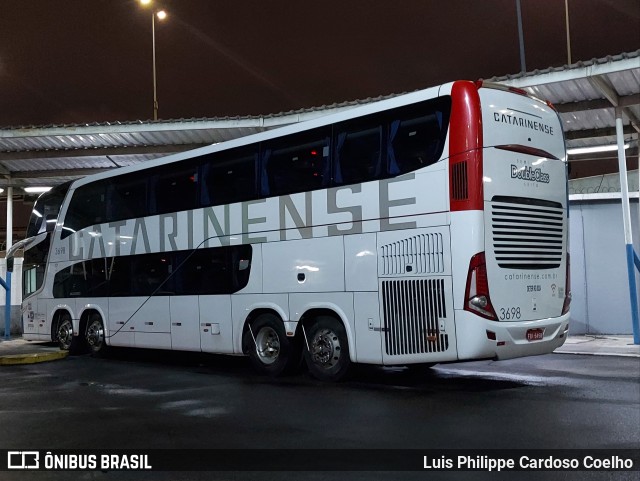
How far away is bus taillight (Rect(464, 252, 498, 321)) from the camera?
8562 mm

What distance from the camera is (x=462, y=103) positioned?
8.77m

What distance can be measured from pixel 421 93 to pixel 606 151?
35.6 ft

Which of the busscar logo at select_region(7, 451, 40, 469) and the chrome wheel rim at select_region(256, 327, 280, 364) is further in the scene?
the chrome wheel rim at select_region(256, 327, 280, 364)

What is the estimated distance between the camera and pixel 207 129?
17516mm

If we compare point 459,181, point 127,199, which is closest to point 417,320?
point 459,181

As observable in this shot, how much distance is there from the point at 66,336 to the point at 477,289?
1095 centimetres

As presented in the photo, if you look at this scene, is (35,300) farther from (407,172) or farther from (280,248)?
(407,172)

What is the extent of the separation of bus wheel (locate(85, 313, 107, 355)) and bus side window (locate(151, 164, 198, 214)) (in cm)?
348

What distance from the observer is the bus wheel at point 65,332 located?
51.8ft

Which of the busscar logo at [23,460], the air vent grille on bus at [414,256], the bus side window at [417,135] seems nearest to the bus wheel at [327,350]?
the air vent grille on bus at [414,256]

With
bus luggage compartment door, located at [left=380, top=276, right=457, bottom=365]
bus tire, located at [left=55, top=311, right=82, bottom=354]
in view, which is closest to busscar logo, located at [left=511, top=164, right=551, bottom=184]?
bus luggage compartment door, located at [left=380, top=276, right=457, bottom=365]

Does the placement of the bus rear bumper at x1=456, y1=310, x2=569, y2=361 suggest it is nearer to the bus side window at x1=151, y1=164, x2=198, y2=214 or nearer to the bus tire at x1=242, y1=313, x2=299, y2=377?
the bus tire at x1=242, y1=313, x2=299, y2=377

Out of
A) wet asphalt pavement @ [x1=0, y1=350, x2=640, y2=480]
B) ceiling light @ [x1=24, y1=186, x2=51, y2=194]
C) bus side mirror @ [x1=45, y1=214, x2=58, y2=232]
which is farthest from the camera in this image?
ceiling light @ [x1=24, y1=186, x2=51, y2=194]

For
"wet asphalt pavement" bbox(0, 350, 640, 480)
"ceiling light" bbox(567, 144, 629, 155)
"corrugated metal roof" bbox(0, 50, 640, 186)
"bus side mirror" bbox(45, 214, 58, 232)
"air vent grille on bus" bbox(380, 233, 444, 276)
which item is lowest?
"wet asphalt pavement" bbox(0, 350, 640, 480)
